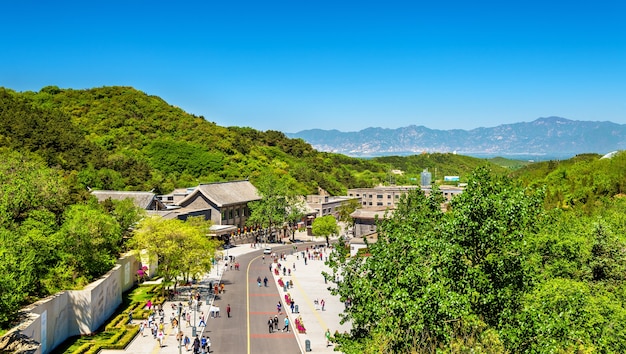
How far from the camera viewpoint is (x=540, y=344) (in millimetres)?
15820

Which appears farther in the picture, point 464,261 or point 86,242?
point 86,242

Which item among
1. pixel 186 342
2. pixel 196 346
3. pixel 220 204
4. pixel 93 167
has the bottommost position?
pixel 186 342

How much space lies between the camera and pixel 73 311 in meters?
33.8

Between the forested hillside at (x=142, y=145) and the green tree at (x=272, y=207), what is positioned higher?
the forested hillside at (x=142, y=145)

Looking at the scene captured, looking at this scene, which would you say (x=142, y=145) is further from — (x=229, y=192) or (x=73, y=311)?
(x=73, y=311)

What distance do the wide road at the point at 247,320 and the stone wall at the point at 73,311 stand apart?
703 cm

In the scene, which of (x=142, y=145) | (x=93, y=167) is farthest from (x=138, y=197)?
(x=142, y=145)

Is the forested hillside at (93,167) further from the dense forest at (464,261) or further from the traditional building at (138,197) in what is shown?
the traditional building at (138,197)

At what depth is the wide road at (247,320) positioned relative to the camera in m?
33.5

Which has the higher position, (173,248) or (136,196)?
(136,196)

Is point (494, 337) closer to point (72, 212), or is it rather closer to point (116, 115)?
point (72, 212)

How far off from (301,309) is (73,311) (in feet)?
55.4

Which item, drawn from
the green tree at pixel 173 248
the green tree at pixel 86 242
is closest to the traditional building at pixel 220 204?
the green tree at pixel 173 248

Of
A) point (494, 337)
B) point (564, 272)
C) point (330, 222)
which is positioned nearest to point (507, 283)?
point (494, 337)
